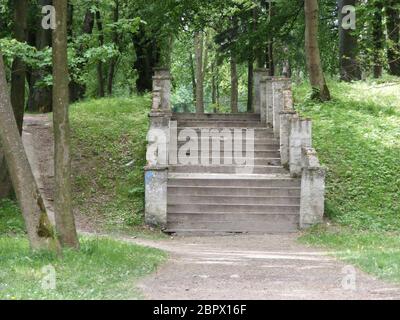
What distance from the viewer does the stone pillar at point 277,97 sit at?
1839cm

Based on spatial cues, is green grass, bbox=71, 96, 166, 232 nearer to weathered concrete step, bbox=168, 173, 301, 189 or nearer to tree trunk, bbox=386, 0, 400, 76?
weathered concrete step, bbox=168, 173, 301, 189

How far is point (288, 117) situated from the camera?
17.6 m

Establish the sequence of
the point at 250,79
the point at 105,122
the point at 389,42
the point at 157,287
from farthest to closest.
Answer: the point at 250,79 < the point at 105,122 < the point at 389,42 < the point at 157,287

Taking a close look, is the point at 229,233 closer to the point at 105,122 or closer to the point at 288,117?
the point at 288,117

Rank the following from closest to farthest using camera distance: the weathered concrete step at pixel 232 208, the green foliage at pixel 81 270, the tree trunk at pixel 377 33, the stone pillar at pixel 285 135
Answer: the green foliage at pixel 81 270 < the weathered concrete step at pixel 232 208 < the stone pillar at pixel 285 135 < the tree trunk at pixel 377 33

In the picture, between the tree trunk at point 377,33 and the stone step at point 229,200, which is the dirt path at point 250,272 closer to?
the stone step at point 229,200

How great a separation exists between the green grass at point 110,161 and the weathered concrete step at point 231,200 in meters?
1.02

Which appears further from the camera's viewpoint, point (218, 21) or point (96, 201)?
point (218, 21)

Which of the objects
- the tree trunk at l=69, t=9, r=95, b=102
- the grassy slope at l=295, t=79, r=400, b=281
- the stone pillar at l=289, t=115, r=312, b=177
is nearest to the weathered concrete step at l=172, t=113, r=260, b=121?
the grassy slope at l=295, t=79, r=400, b=281

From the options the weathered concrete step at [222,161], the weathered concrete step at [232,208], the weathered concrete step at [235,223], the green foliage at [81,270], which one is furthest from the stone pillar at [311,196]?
the green foliage at [81,270]

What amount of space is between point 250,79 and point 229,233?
587 inches

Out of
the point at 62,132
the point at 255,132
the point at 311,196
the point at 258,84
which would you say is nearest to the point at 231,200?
the point at 311,196

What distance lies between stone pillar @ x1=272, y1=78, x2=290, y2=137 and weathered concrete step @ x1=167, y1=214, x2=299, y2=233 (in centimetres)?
392

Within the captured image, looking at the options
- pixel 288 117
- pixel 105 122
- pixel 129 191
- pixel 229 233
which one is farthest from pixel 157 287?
pixel 105 122
